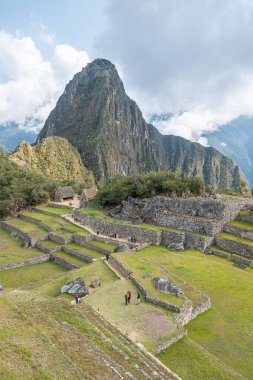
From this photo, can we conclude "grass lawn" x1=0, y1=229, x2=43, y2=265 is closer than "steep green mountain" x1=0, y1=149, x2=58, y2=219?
Yes

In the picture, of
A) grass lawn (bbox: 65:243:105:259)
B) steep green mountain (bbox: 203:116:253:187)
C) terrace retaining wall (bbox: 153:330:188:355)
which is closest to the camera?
terrace retaining wall (bbox: 153:330:188:355)

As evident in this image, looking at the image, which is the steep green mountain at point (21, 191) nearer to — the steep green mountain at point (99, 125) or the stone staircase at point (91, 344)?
the stone staircase at point (91, 344)

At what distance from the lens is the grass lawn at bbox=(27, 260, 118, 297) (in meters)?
19.8

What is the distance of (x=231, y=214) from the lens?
31188mm

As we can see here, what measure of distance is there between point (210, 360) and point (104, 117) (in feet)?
510

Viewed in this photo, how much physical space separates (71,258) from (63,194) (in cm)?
2589

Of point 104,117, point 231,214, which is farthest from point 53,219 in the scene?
point 104,117

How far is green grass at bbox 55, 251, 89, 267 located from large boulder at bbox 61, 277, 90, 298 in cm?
811

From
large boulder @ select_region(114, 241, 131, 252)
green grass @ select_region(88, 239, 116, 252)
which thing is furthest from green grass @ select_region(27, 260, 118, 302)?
green grass @ select_region(88, 239, 116, 252)

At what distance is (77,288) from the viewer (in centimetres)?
1844

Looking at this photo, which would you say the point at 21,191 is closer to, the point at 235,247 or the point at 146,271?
the point at 235,247

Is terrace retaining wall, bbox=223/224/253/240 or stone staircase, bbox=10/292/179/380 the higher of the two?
terrace retaining wall, bbox=223/224/253/240

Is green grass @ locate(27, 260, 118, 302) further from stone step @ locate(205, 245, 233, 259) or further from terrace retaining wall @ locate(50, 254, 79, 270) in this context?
stone step @ locate(205, 245, 233, 259)

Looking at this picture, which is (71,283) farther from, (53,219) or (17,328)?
(53,219)
